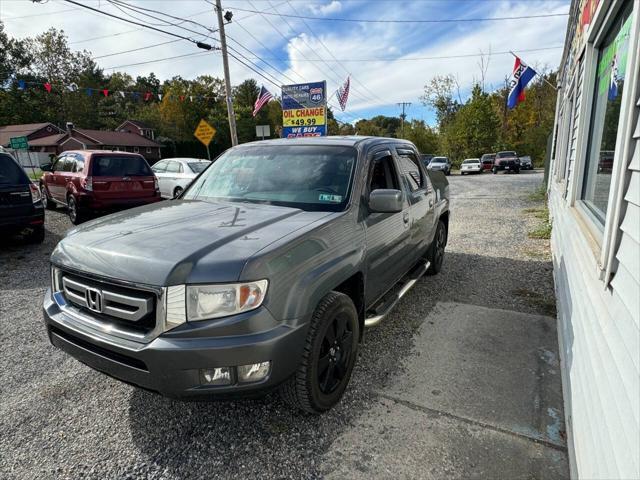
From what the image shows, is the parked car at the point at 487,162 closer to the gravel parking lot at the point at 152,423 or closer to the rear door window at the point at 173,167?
the rear door window at the point at 173,167

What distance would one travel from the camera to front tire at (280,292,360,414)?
2.33 meters

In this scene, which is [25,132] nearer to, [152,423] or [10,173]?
[10,173]

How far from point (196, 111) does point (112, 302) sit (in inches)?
2333

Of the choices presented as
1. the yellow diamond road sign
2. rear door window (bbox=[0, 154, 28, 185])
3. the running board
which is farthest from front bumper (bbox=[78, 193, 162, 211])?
the yellow diamond road sign

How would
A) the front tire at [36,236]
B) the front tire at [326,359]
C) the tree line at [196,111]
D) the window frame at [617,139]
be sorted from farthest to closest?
the tree line at [196,111] < the front tire at [36,236] < the front tire at [326,359] < the window frame at [617,139]

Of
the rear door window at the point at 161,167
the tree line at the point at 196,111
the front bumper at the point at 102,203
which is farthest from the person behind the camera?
A: the tree line at the point at 196,111

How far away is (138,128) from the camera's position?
5756 centimetres

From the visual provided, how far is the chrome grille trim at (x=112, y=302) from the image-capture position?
205cm

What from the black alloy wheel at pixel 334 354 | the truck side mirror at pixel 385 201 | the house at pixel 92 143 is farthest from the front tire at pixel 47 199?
the house at pixel 92 143

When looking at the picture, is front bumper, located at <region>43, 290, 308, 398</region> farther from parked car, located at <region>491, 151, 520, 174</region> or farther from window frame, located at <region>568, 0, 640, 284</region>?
parked car, located at <region>491, 151, 520, 174</region>

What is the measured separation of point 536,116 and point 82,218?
5203 cm

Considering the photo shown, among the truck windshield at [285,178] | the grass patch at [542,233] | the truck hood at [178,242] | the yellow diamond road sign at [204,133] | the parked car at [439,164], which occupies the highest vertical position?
the yellow diamond road sign at [204,133]

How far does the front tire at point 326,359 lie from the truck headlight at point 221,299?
18.3 inches

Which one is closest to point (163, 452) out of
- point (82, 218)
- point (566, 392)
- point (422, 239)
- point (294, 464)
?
point (294, 464)
